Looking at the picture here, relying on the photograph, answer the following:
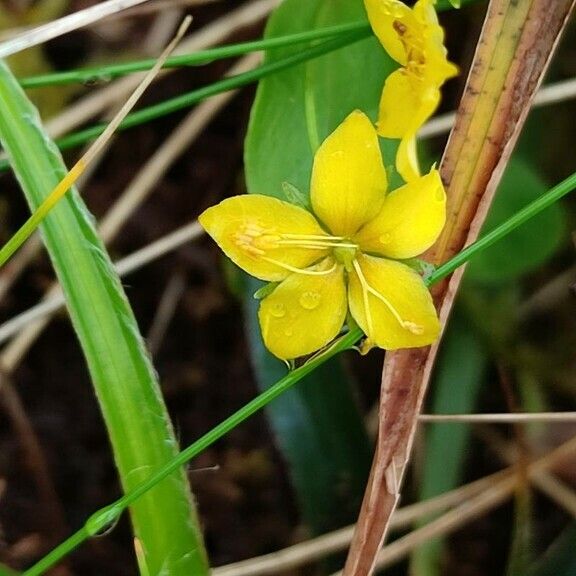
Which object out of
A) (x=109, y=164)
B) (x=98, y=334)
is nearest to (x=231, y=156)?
(x=109, y=164)

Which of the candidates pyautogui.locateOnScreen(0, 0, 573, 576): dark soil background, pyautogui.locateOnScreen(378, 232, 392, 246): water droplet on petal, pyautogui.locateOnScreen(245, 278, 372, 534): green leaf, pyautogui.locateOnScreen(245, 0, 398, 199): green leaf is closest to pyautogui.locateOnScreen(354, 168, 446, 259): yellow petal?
pyautogui.locateOnScreen(378, 232, 392, 246): water droplet on petal

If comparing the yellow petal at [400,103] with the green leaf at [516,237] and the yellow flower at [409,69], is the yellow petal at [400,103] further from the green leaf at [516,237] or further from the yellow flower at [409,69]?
the green leaf at [516,237]

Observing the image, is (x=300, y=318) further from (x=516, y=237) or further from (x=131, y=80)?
(x=131, y=80)

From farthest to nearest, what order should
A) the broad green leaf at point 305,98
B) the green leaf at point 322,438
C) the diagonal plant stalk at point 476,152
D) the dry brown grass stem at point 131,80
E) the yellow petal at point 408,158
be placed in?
1. the dry brown grass stem at point 131,80
2. the green leaf at point 322,438
3. the broad green leaf at point 305,98
4. the diagonal plant stalk at point 476,152
5. the yellow petal at point 408,158

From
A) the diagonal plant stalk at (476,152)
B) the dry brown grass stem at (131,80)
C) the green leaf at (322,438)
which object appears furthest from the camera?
the dry brown grass stem at (131,80)

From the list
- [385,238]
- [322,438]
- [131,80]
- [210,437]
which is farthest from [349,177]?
[131,80]

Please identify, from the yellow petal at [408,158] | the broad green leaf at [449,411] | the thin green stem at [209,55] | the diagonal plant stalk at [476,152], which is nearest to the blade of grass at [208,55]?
the thin green stem at [209,55]

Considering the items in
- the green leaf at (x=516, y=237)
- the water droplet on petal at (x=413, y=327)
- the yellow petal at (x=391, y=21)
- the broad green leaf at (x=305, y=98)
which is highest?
the broad green leaf at (x=305, y=98)
